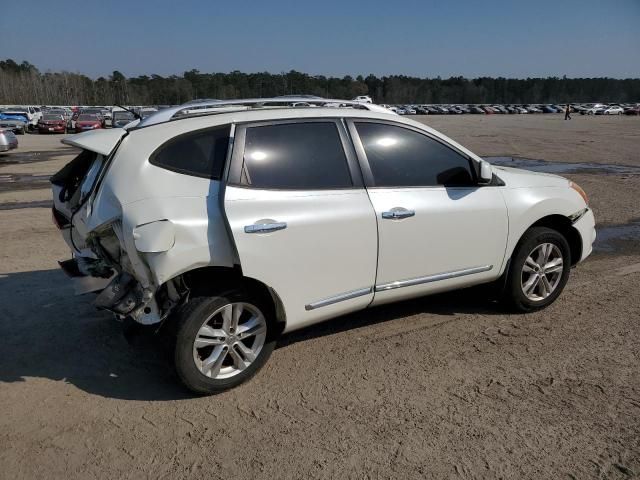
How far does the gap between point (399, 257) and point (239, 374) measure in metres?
1.43

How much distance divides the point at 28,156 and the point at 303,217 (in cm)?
2016

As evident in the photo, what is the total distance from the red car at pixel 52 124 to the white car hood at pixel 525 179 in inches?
1444

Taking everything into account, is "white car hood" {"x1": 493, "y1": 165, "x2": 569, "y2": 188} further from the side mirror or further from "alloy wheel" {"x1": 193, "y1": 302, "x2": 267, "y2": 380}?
"alloy wheel" {"x1": 193, "y1": 302, "x2": 267, "y2": 380}

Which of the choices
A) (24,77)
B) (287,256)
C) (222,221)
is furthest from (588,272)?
(24,77)

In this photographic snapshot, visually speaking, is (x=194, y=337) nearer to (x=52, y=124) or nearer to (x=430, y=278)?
(x=430, y=278)

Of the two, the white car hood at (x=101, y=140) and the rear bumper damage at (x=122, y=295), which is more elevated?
the white car hood at (x=101, y=140)

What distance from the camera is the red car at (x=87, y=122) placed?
110 ft

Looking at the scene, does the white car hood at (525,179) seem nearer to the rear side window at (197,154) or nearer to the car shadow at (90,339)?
the car shadow at (90,339)

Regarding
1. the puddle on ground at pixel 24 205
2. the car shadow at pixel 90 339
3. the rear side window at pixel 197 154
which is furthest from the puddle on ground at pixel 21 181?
the rear side window at pixel 197 154

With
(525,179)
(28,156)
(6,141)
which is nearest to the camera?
(525,179)

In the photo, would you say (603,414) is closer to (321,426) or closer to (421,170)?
(321,426)

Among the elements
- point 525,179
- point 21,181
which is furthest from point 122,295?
point 21,181

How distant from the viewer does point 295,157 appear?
3799mm

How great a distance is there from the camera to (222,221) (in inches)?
134
